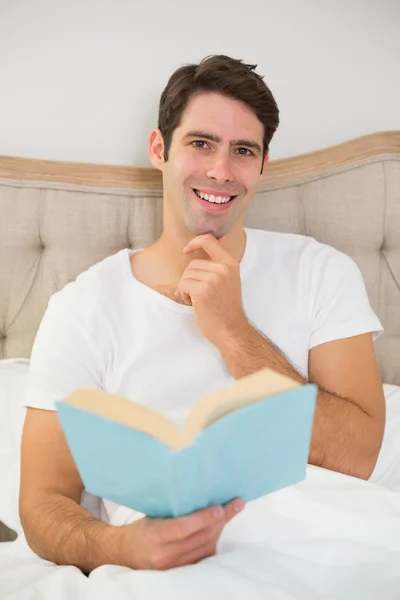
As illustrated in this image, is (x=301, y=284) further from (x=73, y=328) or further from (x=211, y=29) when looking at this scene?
(x=211, y=29)

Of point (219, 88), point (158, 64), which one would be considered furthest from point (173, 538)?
point (158, 64)

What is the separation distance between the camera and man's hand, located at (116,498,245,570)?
68 centimetres

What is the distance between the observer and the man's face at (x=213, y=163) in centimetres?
120

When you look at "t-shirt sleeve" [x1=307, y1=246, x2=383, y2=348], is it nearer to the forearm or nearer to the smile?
the smile

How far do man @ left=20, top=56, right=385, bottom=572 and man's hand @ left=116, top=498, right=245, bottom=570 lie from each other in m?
0.13

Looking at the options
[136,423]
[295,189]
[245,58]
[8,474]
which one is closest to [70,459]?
[8,474]

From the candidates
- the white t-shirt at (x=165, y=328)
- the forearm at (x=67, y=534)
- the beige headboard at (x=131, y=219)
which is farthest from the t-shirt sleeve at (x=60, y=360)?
the beige headboard at (x=131, y=219)

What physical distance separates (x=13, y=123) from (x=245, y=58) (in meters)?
0.66

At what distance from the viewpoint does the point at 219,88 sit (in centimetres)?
121

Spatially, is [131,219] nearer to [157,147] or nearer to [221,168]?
[157,147]

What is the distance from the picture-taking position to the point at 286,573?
0.76 meters

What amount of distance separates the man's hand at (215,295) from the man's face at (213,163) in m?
0.14

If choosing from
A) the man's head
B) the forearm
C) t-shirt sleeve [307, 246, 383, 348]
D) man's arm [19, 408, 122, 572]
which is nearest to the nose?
the man's head

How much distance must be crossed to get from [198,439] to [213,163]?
77 centimetres
